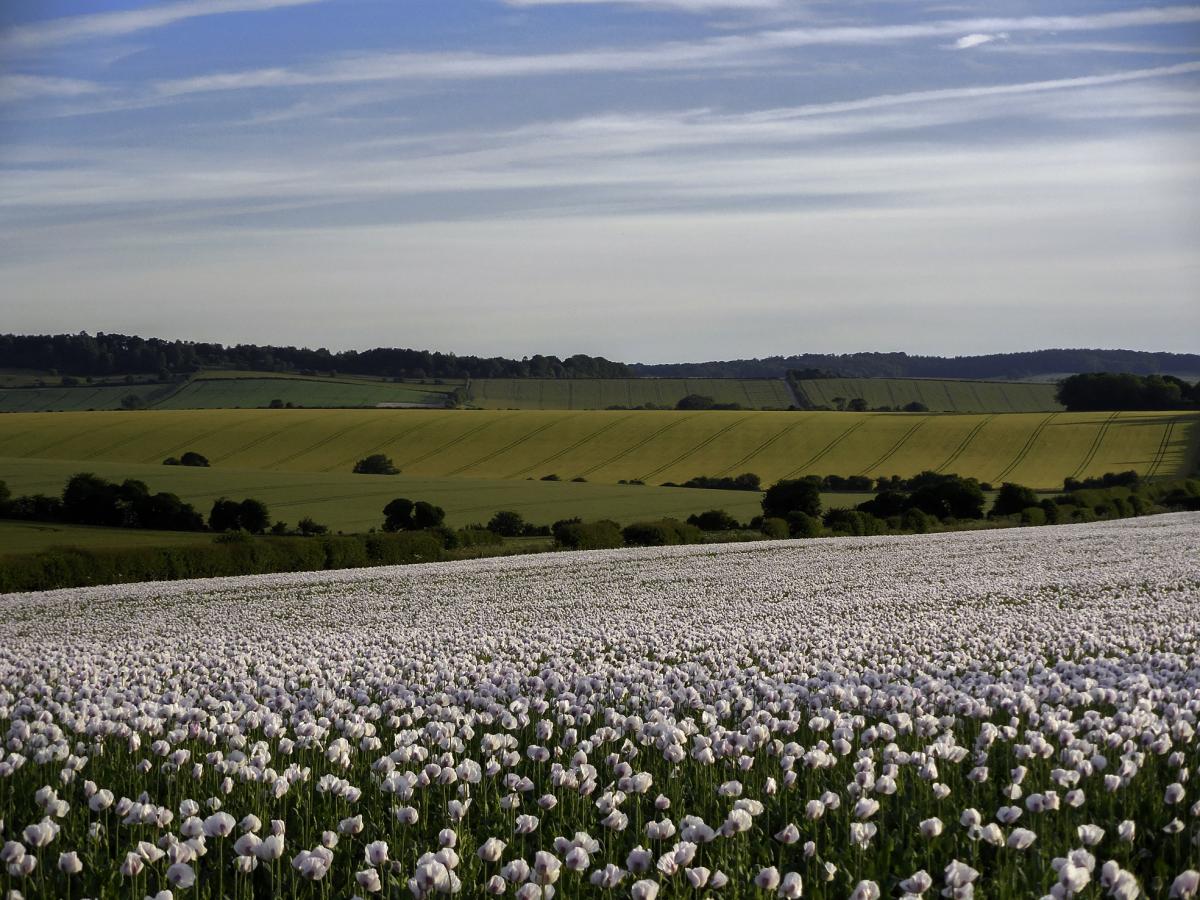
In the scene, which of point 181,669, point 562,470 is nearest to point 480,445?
point 562,470

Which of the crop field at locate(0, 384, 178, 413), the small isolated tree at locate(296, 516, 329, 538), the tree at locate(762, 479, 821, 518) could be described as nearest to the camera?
the small isolated tree at locate(296, 516, 329, 538)

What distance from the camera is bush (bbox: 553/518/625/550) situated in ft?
170

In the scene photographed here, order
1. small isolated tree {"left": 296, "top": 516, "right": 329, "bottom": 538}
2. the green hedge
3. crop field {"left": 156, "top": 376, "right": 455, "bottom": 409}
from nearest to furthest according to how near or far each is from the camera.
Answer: the green hedge
small isolated tree {"left": 296, "top": 516, "right": 329, "bottom": 538}
crop field {"left": 156, "top": 376, "right": 455, "bottom": 409}

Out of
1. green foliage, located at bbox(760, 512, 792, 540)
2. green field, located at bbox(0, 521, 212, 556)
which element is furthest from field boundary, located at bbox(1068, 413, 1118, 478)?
green field, located at bbox(0, 521, 212, 556)

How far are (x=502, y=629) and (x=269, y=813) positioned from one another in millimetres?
10161

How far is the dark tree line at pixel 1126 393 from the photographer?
125 meters

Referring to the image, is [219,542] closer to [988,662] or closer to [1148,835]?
[988,662]

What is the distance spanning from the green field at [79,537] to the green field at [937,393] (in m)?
97.1

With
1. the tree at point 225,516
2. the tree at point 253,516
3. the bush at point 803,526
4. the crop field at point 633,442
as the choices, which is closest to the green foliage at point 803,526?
the bush at point 803,526

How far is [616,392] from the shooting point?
15700 cm

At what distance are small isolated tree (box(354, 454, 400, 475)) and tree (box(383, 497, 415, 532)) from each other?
31950mm

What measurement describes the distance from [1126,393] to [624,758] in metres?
130

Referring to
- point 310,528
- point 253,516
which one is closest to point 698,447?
point 310,528

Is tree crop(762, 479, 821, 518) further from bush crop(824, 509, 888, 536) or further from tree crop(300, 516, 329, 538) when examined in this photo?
tree crop(300, 516, 329, 538)
